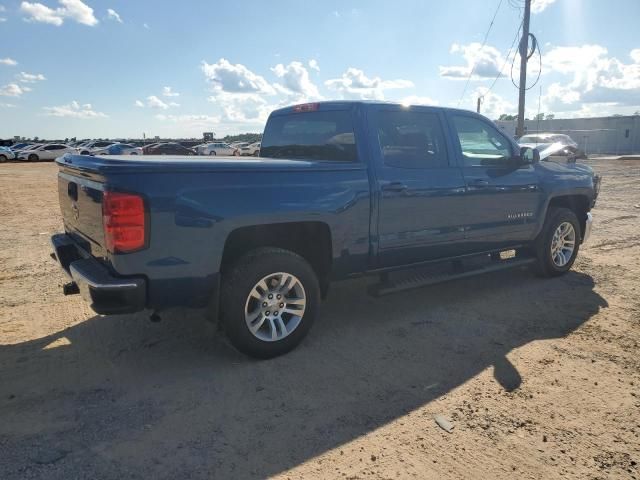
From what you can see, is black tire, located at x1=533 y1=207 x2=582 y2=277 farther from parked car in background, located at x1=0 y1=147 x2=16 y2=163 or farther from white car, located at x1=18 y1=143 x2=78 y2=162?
parked car in background, located at x1=0 y1=147 x2=16 y2=163

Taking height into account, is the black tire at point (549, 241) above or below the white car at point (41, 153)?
below

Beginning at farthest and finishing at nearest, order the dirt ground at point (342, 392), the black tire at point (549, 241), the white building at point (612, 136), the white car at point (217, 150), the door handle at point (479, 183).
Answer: the white building at point (612, 136) → the white car at point (217, 150) → the black tire at point (549, 241) → the door handle at point (479, 183) → the dirt ground at point (342, 392)

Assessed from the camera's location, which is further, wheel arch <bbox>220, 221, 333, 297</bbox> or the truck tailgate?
wheel arch <bbox>220, 221, 333, 297</bbox>

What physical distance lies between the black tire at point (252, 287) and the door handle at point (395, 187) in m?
0.95

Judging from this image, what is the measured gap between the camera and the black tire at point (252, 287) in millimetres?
3602

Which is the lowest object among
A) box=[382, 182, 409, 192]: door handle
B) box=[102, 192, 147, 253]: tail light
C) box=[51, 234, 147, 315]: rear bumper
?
box=[51, 234, 147, 315]: rear bumper

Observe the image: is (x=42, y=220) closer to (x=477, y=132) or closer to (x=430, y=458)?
(x=477, y=132)

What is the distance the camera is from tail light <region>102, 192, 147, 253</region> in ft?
10.2

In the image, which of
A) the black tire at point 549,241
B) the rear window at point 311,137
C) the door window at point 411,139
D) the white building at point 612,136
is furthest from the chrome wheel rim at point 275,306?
the white building at point 612,136

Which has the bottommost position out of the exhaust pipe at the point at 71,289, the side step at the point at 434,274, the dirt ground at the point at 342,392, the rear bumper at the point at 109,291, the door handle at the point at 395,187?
the dirt ground at the point at 342,392

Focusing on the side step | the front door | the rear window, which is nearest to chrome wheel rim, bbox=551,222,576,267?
the front door

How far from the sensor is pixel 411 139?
467 centimetres

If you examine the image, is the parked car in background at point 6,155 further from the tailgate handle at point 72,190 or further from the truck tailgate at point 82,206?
the tailgate handle at point 72,190

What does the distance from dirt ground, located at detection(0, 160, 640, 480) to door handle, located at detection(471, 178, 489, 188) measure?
122 centimetres
